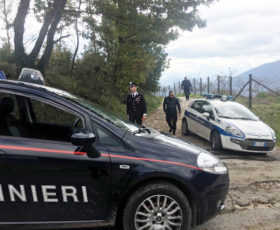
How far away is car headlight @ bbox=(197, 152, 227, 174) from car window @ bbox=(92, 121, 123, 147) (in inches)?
34.1

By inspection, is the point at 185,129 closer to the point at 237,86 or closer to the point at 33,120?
the point at 33,120

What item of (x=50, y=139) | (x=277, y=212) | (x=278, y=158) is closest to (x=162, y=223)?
(x=50, y=139)

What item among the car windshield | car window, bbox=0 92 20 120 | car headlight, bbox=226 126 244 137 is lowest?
car headlight, bbox=226 126 244 137

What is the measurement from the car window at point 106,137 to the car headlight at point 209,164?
87 centimetres

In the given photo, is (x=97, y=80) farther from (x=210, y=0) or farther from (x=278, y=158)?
(x=278, y=158)

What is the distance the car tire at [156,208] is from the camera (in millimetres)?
2551

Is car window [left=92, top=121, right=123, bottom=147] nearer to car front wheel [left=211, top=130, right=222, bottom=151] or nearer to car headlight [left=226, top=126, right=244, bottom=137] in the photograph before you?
car headlight [left=226, top=126, right=244, bottom=137]

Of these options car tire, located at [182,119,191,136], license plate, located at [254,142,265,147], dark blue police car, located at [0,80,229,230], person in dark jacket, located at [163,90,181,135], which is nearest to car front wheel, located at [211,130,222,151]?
license plate, located at [254,142,265,147]

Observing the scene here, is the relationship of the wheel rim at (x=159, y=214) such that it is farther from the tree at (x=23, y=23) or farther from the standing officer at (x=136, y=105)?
the tree at (x=23, y=23)

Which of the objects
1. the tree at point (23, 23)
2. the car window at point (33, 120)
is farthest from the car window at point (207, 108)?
the tree at point (23, 23)

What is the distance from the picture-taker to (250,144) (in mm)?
6742

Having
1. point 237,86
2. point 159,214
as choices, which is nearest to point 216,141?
point 159,214

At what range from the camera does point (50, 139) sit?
254 centimetres

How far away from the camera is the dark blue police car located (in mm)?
2396
